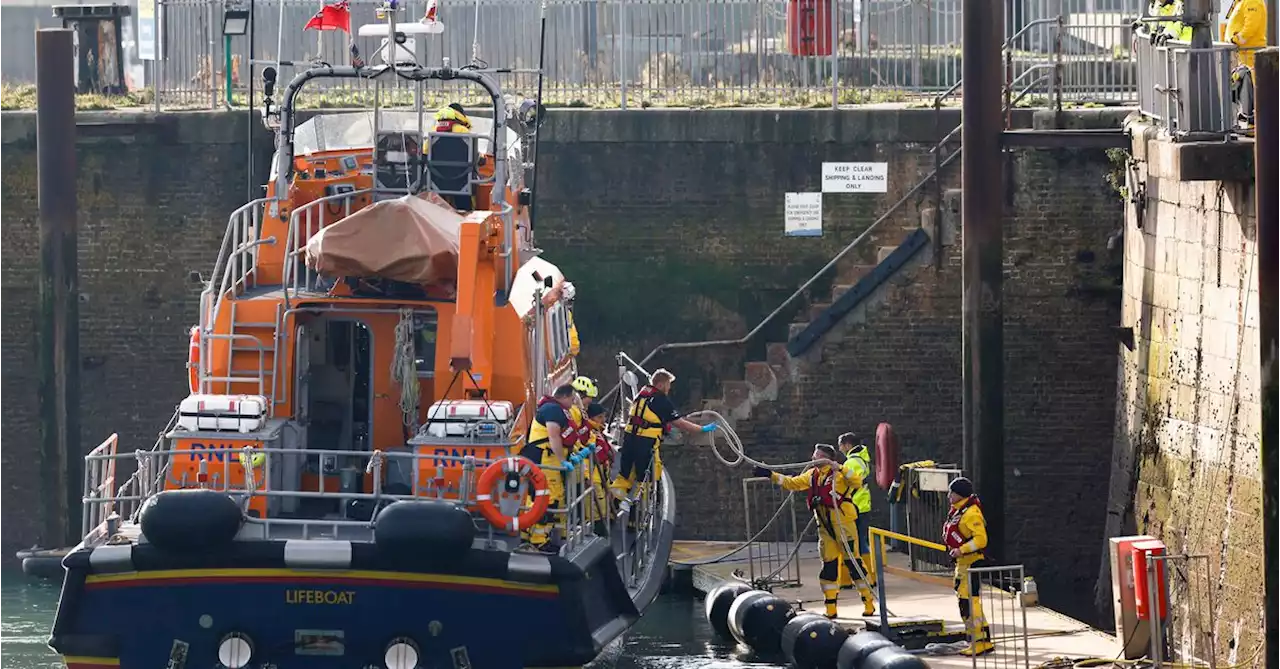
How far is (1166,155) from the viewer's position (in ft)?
63.0

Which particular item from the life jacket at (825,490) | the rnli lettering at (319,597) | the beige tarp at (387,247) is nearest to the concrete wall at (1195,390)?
the life jacket at (825,490)

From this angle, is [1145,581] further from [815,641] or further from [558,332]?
[558,332]

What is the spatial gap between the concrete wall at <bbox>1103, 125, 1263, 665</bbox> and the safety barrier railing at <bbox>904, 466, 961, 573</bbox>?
5.13 ft

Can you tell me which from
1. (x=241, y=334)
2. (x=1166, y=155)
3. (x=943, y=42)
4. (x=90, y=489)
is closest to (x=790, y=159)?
(x=943, y=42)

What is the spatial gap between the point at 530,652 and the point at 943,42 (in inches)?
468

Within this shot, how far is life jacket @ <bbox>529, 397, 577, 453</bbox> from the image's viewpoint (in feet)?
52.0

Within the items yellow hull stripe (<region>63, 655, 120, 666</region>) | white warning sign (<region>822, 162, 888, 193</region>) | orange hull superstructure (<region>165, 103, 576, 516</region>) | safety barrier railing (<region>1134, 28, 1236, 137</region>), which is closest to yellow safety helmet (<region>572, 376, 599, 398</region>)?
orange hull superstructure (<region>165, 103, 576, 516</region>)

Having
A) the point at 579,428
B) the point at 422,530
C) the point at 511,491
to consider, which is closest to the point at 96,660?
the point at 422,530

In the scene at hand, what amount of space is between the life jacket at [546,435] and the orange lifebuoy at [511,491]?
99 centimetres

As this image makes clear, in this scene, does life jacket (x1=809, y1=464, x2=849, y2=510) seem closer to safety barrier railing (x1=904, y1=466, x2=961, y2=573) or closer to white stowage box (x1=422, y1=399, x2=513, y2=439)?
safety barrier railing (x1=904, y1=466, x2=961, y2=573)

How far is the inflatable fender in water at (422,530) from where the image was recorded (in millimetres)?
14242

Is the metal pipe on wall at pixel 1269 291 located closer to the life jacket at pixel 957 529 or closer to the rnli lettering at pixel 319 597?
the life jacket at pixel 957 529

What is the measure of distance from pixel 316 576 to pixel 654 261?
382 inches

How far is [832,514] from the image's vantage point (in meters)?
17.6
